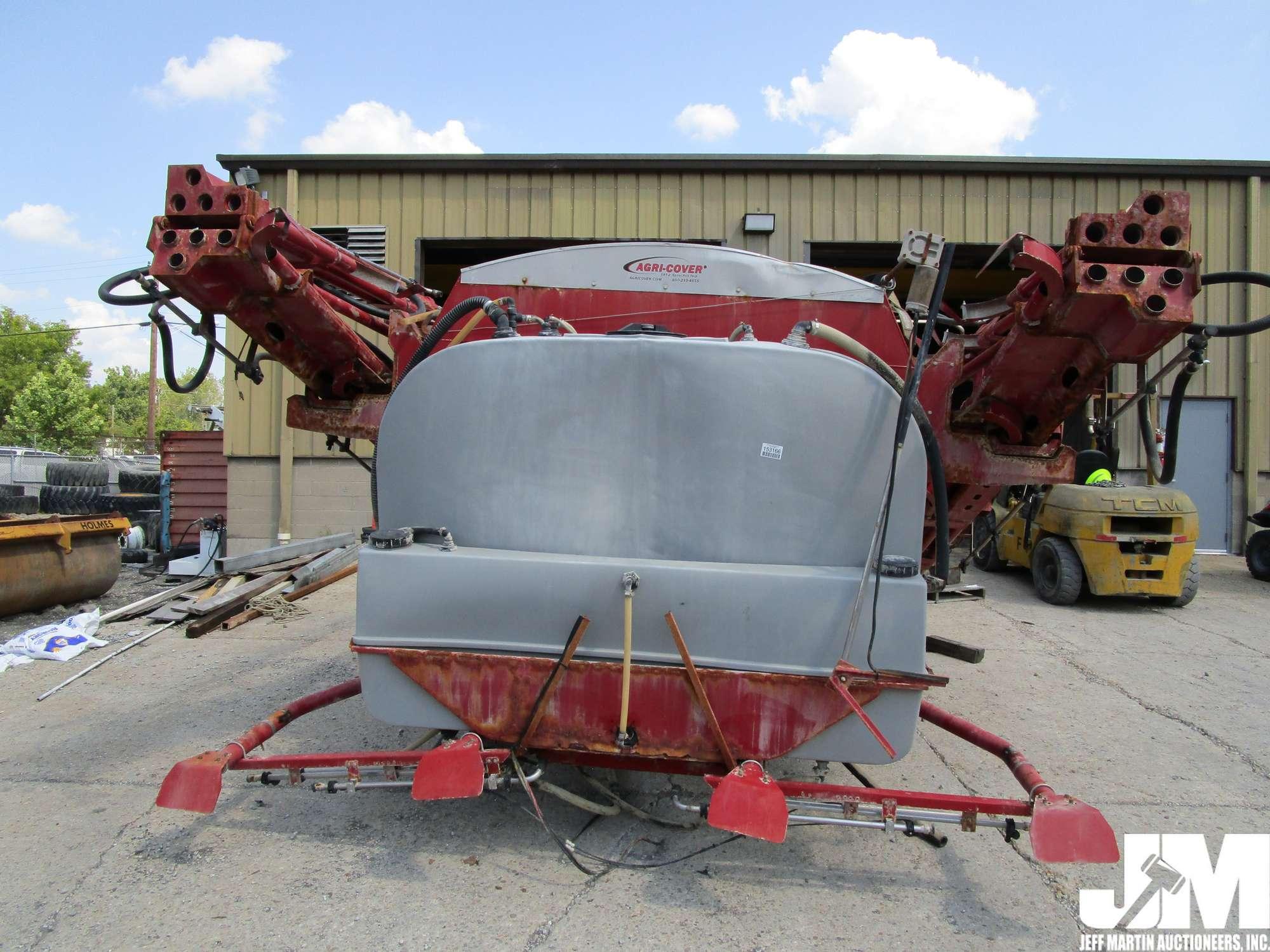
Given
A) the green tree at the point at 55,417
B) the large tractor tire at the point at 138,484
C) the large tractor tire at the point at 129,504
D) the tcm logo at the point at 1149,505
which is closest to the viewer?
the tcm logo at the point at 1149,505

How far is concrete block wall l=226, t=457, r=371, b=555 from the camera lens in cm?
1096

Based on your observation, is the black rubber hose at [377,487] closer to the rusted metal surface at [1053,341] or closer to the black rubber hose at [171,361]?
the black rubber hose at [171,361]

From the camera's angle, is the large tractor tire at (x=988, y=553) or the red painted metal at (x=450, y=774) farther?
the large tractor tire at (x=988, y=553)

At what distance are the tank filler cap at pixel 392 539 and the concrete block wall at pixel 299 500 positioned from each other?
8569 mm

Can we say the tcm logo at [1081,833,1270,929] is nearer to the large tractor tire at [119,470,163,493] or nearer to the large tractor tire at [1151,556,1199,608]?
the large tractor tire at [1151,556,1199,608]

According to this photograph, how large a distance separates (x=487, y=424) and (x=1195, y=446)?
1264cm

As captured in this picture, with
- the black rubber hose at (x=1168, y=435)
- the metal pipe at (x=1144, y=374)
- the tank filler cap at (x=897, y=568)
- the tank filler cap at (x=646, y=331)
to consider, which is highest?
the tank filler cap at (x=646, y=331)

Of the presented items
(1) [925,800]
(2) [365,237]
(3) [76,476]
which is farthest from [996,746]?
(3) [76,476]

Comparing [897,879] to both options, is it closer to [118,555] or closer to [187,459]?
[118,555]

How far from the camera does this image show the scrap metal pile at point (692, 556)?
2.60 meters

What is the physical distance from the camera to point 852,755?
8.82 feet

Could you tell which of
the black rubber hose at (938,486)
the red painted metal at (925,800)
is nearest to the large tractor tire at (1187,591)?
the black rubber hose at (938,486)

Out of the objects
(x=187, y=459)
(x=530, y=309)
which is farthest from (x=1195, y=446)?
(x=187, y=459)

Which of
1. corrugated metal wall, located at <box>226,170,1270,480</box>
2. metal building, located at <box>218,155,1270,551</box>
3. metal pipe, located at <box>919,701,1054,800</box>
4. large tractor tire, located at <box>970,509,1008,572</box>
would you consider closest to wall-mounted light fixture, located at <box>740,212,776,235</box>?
metal building, located at <box>218,155,1270,551</box>
